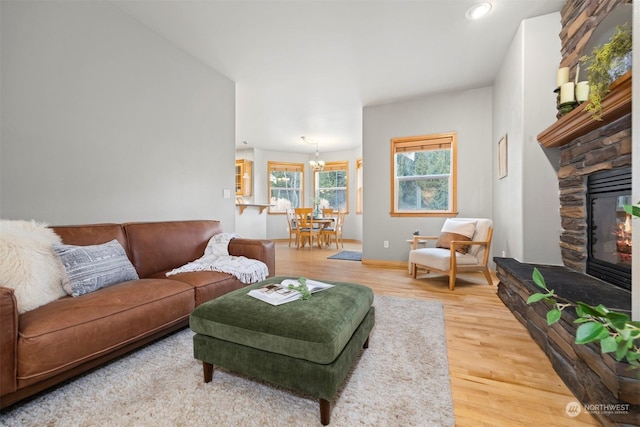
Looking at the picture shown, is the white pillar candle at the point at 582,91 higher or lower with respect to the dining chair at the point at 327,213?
higher

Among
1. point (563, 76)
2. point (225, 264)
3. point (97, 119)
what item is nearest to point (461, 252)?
point (563, 76)

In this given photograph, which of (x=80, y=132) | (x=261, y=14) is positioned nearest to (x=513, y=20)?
(x=261, y=14)

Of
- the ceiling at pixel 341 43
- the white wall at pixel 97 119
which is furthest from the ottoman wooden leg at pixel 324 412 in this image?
the ceiling at pixel 341 43

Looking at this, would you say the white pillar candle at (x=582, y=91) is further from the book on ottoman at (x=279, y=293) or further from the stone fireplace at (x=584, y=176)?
the book on ottoman at (x=279, y=293)

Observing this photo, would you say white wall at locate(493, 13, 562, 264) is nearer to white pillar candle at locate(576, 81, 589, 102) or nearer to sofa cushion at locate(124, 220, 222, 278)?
white pillar candle at locate(576, 81, 589, 102)

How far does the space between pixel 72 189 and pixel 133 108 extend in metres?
0.93

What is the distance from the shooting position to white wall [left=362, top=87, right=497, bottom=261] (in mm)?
3896

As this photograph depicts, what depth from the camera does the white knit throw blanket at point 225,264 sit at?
7.39 ft

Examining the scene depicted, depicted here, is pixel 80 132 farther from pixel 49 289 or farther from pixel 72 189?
pixel 49 289

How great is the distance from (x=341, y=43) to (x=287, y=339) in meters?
2.96

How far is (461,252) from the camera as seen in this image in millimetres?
3248

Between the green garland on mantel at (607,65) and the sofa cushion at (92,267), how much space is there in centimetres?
325

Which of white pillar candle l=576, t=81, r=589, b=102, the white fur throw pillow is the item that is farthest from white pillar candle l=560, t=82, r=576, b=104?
the white fur throw pillow

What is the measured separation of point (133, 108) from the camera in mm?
2525
